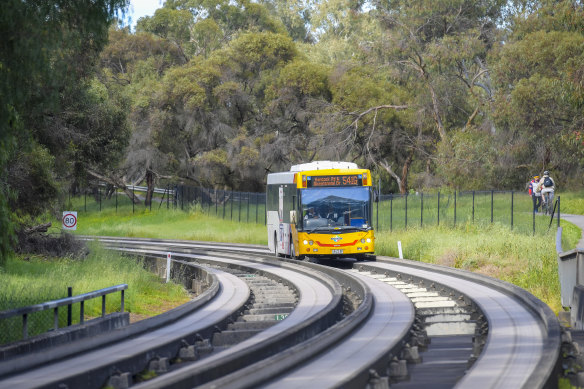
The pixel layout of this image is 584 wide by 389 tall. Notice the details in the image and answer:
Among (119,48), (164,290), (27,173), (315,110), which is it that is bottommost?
(164,290)

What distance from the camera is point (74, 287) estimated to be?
66.8ft

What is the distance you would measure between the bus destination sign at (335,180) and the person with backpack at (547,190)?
40.0ft

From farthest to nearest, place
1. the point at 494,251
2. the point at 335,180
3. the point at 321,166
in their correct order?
the point at 321,166 < the point at 335,180 < the point at 494,251

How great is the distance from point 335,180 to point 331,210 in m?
1.02

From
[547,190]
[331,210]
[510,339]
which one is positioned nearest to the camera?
[510,339]

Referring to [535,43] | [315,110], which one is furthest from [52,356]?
[315,110]

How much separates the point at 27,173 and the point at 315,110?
40.1m

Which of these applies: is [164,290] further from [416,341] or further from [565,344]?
[565,344]

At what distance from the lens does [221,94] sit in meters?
67.1

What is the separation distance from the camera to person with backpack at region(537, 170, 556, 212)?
38.0 m

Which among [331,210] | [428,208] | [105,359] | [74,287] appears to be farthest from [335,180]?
[105,359]

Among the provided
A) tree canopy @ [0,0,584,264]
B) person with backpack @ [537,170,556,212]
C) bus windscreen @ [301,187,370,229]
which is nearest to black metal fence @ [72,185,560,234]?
person with backpack @ [537,170,556,212]

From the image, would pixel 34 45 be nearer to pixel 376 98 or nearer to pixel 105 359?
pixel 105 359

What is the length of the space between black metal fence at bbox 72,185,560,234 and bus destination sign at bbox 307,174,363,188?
4.89 m
